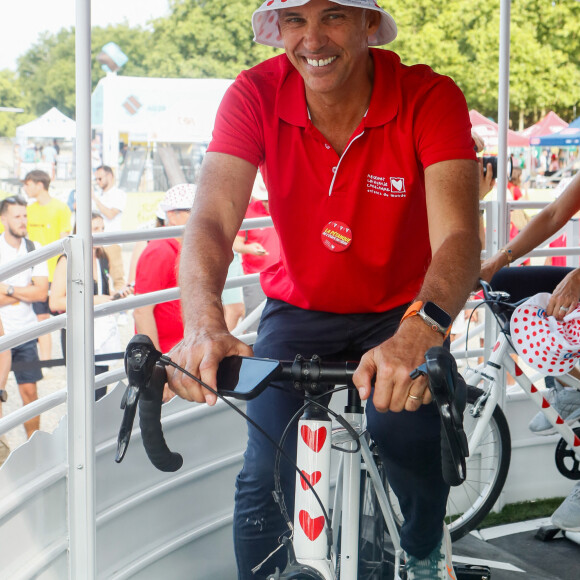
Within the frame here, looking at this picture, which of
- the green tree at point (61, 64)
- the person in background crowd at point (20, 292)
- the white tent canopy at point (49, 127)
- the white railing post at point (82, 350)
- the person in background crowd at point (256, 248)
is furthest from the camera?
the green tree at point (61, 64)

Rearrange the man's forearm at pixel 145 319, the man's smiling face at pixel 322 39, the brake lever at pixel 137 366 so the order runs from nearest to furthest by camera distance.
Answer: the brake lever at pixel 137 366 < the man's smiling face at pixel 322 39 < the man's forearm at pixel 145 319

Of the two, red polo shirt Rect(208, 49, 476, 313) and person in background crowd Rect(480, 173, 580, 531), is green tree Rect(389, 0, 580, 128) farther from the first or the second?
red polo shirt Rect(208, 49, 476, 313)

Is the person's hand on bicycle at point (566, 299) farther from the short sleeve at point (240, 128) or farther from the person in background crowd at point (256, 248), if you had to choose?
the person in background crowd at point (256, 248)

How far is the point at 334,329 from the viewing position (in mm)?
2559

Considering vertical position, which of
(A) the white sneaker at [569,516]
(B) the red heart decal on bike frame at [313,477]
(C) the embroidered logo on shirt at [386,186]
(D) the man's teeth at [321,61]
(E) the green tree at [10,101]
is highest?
→ (E) the green tree at [10,101]

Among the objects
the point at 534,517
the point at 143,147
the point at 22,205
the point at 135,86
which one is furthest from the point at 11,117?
the point at 534,517

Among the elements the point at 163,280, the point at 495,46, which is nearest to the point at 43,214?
the point at 163,280

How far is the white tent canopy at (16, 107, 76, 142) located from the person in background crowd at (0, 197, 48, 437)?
11573 millimetres

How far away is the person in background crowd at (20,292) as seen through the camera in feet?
21.0

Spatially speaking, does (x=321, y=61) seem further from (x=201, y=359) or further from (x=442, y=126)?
(x=201, y=359)

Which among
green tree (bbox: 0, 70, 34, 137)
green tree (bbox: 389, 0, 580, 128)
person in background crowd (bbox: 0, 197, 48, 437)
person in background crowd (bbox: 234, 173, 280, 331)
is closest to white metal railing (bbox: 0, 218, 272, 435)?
person in background crowd (bbox: 0, 197, 48, 437)

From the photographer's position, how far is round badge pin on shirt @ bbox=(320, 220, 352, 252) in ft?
7.93

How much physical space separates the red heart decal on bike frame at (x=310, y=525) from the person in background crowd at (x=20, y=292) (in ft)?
15.6

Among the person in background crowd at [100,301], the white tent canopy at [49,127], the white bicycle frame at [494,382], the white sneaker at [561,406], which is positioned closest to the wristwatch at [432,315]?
the white bicycle frame at [494,382]
